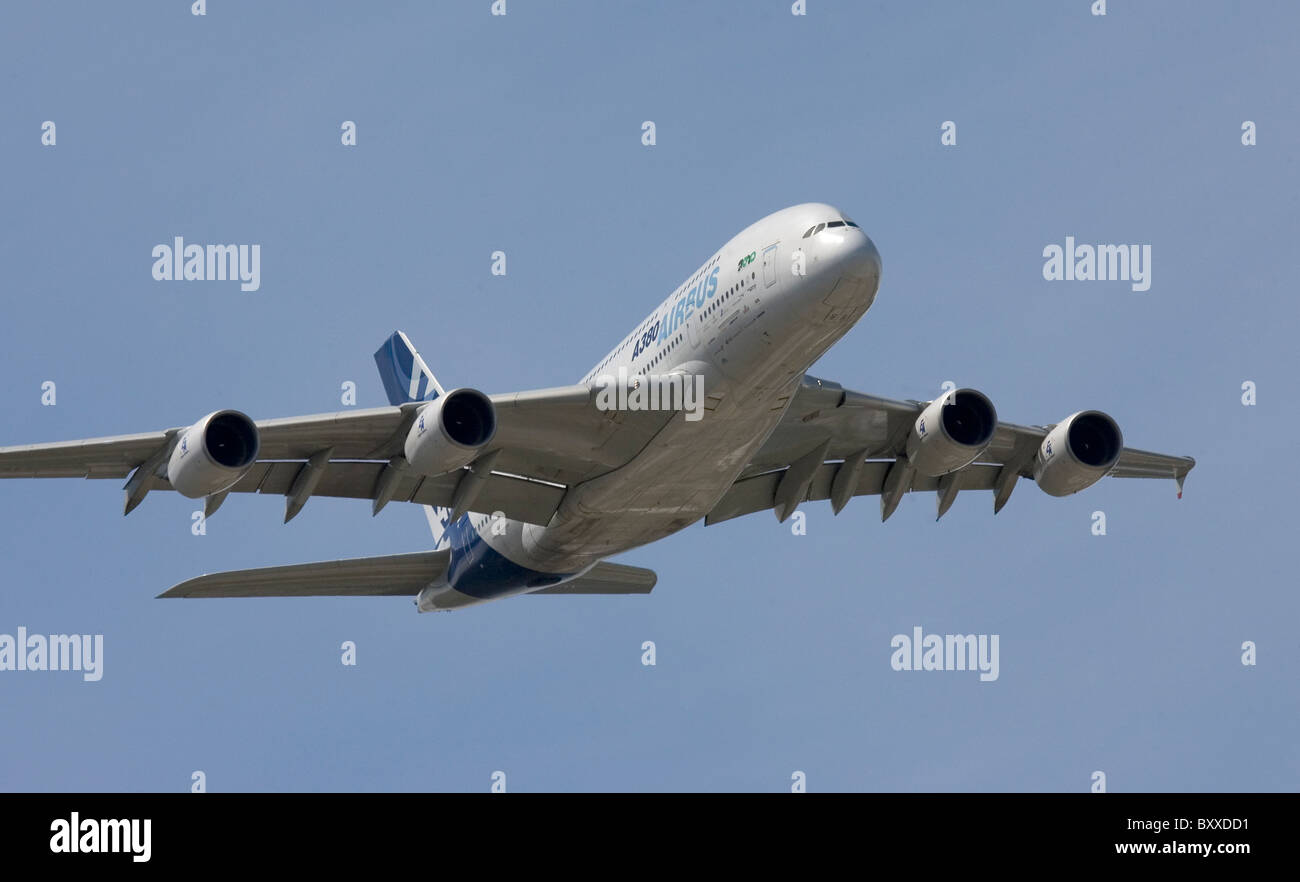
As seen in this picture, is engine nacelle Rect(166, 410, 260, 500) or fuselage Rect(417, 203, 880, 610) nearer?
fuselage Rect(417, 203, 880, 610)

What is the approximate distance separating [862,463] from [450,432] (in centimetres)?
1087

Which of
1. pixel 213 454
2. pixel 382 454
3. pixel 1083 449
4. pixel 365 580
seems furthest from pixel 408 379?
pixel 1083 449

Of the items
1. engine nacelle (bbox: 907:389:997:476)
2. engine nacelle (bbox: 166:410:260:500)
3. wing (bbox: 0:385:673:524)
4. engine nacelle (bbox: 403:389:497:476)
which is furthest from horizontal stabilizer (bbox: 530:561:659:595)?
engine nacelle (bbox: 166:410:260:500)

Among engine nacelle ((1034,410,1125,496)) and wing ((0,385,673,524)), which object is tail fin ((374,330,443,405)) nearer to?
wing ((0,385,673,524))

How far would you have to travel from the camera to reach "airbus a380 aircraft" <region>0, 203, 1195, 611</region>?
32.9 meters

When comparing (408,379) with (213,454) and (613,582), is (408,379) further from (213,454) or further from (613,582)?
(213,454)

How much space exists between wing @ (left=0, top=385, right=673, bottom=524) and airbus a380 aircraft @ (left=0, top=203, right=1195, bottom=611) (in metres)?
0.04

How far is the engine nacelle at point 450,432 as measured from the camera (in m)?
33.8

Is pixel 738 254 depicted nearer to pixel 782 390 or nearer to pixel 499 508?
pixel 782 390

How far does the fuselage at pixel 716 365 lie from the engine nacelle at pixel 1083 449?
7568 mm

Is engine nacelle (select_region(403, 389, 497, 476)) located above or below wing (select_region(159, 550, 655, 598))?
above

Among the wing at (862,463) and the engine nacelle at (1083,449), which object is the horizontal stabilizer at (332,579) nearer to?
the wing at (862,463)

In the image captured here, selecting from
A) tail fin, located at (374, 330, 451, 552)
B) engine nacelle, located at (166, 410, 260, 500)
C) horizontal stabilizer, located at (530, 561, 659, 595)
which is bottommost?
horizontal stabilizer, located at (530, 561, 659, 595)
